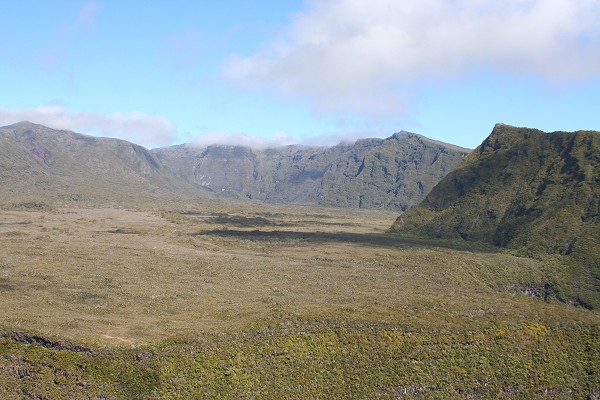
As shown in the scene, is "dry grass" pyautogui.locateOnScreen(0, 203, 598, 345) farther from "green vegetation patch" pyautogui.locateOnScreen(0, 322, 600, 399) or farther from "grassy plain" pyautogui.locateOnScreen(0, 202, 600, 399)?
"green vegetation patch" pyautogui.locateOnScreen(0, 322, 600, 399)

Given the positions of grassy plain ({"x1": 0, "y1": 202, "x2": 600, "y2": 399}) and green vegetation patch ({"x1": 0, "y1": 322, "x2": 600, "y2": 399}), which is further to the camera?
grassy plain ({"x1": 0, "y1": 202, "x2": 600, "y2": 399})

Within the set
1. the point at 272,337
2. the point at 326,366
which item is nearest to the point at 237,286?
the point at 272,337

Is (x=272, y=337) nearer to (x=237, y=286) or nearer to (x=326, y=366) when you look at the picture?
(x=326, y=366)

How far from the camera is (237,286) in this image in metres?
106

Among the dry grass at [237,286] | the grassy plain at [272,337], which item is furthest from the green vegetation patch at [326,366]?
the dry grass at [237,286]

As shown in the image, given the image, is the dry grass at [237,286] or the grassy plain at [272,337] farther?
the dry grass at [237,286]

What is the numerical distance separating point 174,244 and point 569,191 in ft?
424

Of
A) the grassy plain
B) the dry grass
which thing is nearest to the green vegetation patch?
the grassy plain

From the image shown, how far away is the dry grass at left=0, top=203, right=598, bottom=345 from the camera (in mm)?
75875

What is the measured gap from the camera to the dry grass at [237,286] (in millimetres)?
75875

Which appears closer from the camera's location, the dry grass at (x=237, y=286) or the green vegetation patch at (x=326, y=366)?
the green vegetation patch at (x=326, y=366)

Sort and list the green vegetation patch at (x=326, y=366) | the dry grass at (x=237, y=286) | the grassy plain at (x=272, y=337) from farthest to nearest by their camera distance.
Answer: the dry grass at (x=237, y=286) < the grassy plain at (x=272, y=337) < the green vegetation patch at (x=326, y=366)

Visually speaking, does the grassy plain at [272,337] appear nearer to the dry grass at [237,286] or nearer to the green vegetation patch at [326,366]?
the green vegetation patch at [326,366]

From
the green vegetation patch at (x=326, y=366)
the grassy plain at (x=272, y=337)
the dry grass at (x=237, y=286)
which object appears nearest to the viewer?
the green vegetation patch at (x=326, y=366)
